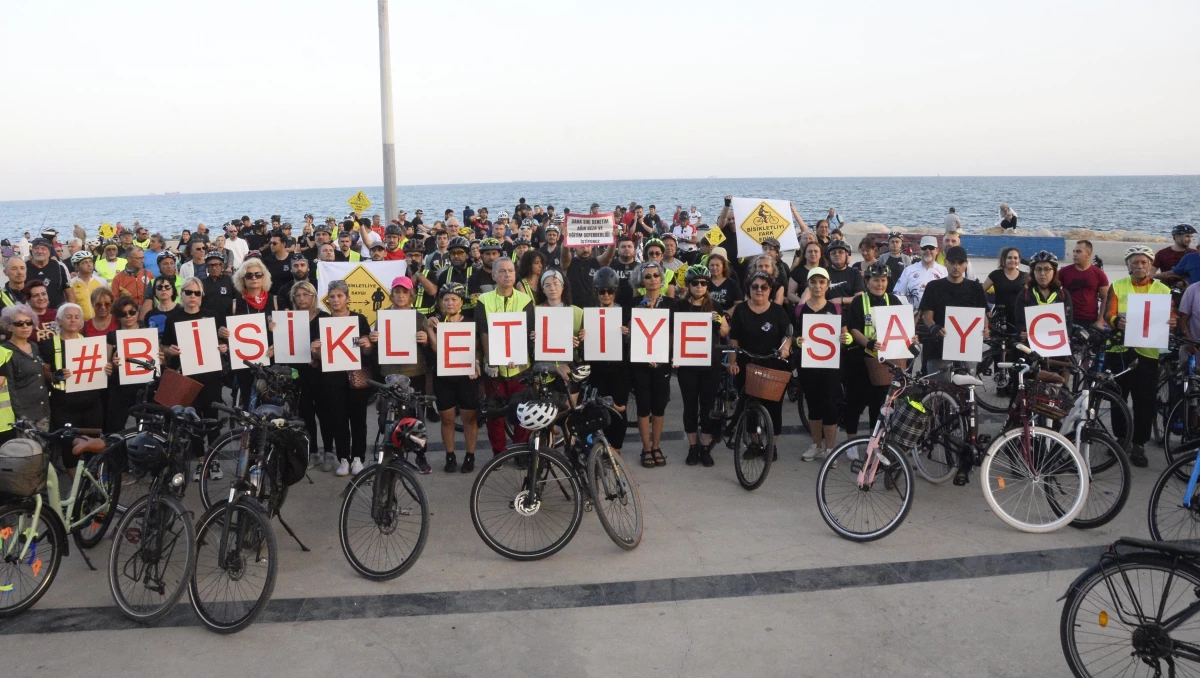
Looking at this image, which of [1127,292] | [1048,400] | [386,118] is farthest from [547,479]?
[386,118]

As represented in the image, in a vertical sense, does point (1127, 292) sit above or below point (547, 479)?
above

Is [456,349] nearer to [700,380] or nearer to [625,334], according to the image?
[625,334]

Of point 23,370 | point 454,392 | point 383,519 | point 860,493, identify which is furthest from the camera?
point 454,392

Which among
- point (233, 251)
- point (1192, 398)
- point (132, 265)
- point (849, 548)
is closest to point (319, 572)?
point (849, 548)

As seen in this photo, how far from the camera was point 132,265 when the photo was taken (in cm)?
1243

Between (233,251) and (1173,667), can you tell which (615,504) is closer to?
(1173,667)

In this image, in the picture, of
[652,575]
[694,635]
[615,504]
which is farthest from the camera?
[615,504]

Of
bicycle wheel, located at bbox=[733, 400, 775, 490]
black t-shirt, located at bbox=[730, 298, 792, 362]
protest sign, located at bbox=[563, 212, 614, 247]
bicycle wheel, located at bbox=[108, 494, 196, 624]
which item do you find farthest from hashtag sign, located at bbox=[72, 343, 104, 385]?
black t-shirt, located at bbox=[730, 298, 792, 362]

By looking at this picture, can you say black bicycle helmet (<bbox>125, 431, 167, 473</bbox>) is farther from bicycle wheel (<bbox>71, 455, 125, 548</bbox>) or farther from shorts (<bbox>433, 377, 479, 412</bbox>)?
shorts (<bbox>433, 377, 479, 412</bbox>)

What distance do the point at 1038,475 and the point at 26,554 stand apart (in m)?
6.87

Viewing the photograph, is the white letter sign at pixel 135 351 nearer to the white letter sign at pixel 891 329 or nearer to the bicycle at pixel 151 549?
the bicycle at pixel 151 549

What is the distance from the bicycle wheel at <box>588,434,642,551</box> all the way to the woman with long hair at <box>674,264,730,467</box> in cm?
196

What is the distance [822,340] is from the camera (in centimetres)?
777

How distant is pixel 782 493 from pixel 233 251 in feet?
47.7
